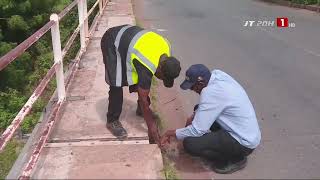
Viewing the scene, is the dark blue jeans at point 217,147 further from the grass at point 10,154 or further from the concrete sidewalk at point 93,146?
the grass at point 10,154

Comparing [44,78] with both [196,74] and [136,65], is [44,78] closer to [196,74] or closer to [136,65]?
[136,65]

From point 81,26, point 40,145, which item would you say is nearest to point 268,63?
point 81,26

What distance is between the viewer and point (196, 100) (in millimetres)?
6480

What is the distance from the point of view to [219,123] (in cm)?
426

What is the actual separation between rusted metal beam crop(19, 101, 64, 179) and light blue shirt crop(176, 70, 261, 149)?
1.29 m

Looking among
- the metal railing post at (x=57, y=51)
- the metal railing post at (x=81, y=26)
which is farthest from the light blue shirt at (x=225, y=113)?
the metal railing post at (x=81, y=26)

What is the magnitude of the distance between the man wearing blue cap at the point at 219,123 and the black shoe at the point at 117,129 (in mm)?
601

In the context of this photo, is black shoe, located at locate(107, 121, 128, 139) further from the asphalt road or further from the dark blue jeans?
the asphalt road

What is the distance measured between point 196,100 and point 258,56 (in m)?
2.91

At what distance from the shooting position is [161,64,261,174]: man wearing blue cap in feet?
13.4

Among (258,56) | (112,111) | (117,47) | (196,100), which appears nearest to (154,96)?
(196,100)

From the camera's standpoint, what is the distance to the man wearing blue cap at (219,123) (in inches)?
160

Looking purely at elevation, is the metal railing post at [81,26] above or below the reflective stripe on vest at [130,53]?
below

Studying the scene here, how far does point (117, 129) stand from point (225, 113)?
128 centimetres
